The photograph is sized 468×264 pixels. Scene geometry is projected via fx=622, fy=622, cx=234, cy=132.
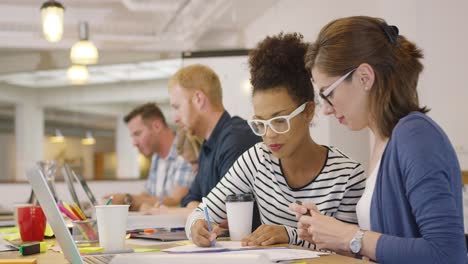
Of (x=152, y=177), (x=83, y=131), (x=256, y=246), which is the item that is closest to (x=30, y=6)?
(x=83, y=131)

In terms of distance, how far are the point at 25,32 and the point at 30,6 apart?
0.38 m

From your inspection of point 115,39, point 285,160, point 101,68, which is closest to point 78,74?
point 101,68

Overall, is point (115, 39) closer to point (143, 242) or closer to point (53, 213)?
point (143, 242)

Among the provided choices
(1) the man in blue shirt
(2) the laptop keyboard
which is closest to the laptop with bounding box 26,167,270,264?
(2) the laptop keyboard

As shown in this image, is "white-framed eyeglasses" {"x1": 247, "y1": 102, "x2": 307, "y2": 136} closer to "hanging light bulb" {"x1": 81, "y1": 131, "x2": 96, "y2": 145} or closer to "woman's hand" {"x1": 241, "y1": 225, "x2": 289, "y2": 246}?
"woman's hand" {"x1": 241, "y1": 225, "x2": 289, "y2": 246}

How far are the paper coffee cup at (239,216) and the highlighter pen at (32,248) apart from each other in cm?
58

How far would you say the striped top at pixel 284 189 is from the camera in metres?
2.05

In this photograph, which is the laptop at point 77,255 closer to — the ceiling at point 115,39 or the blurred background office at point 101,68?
the blurred background office at point 101,68

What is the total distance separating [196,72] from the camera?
333 centimetres

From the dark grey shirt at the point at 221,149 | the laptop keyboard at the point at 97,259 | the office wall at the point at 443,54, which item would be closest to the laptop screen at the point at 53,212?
the laptop keyboard at the point at 97,259

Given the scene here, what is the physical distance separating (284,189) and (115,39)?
6376 millimetres

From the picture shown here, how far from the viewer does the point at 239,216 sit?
199cm

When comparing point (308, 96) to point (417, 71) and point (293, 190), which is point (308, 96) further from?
point (417, 71)

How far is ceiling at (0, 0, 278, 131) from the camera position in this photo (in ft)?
24.6
